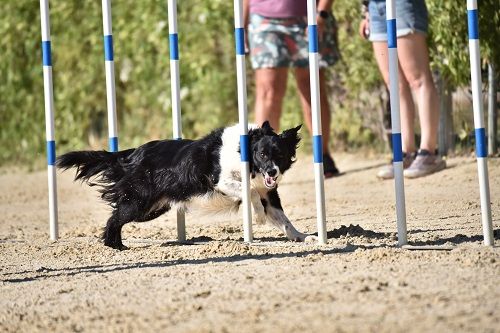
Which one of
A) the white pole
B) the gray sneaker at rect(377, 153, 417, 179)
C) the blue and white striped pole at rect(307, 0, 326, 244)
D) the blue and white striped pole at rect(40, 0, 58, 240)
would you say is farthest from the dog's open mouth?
the white pole

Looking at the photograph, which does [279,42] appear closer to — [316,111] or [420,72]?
[420,72]

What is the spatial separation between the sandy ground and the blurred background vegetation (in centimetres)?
230

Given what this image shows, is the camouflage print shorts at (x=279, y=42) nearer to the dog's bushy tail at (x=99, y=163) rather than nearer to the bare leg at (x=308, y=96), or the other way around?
the bare leg at (x=308, y=96)

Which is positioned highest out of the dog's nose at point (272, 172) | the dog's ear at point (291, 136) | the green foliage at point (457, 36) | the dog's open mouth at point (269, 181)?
the green foliage at point (457, 36)

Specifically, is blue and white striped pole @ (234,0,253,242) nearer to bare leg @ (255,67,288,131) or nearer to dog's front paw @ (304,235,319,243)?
dog's front paw @ (304,235,319,243)

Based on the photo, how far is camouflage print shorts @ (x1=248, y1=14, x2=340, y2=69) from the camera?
839cm

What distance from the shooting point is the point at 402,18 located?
25.1 ft

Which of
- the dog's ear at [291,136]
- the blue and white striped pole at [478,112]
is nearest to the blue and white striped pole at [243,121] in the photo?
the dog's ear at [291,136]

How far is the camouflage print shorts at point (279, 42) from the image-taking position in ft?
27.5

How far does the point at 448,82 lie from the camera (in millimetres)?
8742

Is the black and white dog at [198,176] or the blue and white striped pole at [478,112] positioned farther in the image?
the black and white dog at [198,176]

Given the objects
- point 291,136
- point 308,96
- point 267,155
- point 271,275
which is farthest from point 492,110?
point 271,275

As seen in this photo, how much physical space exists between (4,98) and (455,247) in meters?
7.97

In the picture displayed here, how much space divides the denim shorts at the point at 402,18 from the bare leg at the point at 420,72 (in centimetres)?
7
